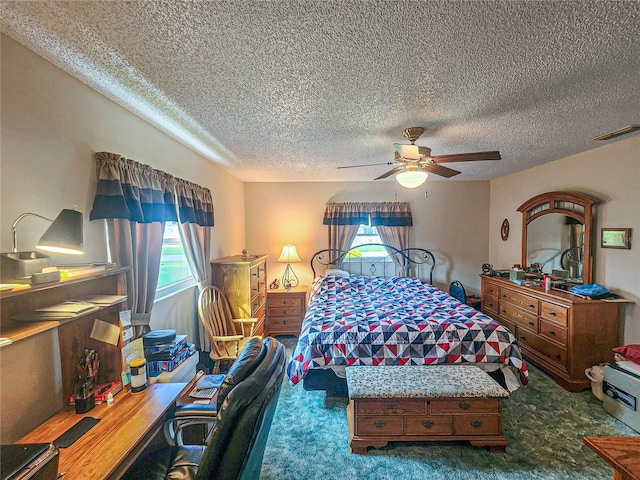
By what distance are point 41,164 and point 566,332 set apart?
171 inches

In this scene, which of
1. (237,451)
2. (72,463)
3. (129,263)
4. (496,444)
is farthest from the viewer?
(496,444)

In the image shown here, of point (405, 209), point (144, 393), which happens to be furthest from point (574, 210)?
point (144, 393)

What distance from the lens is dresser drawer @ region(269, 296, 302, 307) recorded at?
437 cm

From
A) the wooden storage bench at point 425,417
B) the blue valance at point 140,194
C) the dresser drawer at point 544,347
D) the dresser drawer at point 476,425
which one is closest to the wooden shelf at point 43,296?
the blue valance at point 140,194

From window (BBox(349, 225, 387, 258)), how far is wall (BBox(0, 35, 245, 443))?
3641mm

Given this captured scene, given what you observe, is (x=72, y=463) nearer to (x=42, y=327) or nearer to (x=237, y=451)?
(x=42, y=327)

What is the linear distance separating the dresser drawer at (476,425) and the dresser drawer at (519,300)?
1823 millimetres

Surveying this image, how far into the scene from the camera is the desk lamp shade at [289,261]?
4.53 metres

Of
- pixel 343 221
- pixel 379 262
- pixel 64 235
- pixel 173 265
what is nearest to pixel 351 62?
pixel 64 235

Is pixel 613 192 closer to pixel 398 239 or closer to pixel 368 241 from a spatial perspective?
pixel 398 239

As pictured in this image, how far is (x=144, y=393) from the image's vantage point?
153 cm

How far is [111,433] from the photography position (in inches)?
47.6

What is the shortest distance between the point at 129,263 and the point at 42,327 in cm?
82

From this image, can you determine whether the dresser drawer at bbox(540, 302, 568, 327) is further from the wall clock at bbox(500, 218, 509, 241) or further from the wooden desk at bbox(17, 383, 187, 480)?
the wooden desk at bbox(17, 383, 187, 480)
